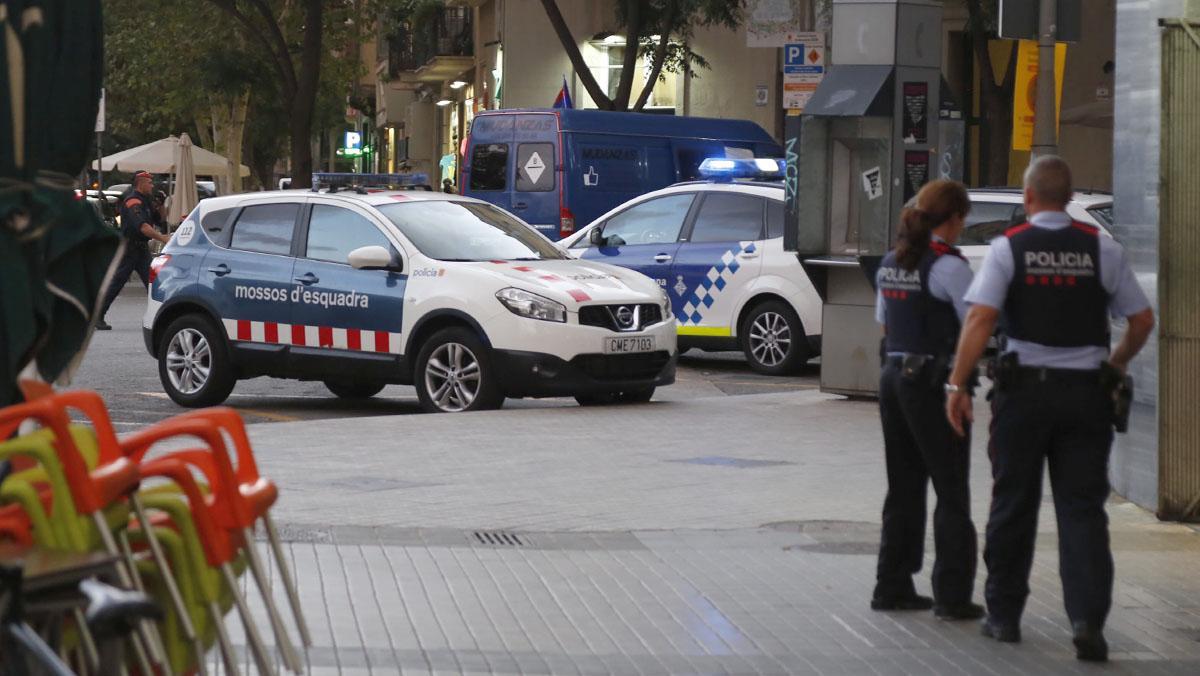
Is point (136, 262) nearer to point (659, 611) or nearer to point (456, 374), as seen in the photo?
point (456, 374)

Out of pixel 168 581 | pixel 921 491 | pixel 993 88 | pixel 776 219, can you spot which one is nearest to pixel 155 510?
pixel 168 581

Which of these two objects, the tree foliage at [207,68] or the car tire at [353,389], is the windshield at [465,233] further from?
the tree foliage at [207,68]

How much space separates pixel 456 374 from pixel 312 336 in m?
1.24

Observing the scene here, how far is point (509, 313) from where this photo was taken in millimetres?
→ 14117

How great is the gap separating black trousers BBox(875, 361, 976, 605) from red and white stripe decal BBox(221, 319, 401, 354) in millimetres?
7356

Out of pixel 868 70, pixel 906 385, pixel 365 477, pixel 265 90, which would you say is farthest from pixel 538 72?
pixel 906 385

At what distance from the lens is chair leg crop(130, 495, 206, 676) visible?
461cm

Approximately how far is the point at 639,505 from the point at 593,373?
4182 millimetres

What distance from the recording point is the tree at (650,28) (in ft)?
99.8

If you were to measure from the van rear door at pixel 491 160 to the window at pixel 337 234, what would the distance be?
9427 millimetres

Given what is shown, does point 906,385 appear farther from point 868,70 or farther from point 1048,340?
point 868,70

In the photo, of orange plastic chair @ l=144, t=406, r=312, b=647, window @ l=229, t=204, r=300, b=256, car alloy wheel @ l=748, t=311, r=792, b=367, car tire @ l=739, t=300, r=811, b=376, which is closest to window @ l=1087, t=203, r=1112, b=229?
car tire @ l=739, t=300, r=811, b=376

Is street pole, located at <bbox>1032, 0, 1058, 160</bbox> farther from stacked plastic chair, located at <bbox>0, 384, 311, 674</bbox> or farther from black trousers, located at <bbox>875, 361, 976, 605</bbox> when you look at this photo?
stacked plastic chair, located at <bbox>0, 384, 311, 674</bbox>

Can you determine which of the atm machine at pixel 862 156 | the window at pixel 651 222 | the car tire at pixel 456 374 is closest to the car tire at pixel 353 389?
the car tire at pixel 456 374
